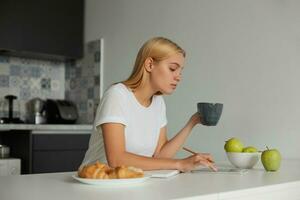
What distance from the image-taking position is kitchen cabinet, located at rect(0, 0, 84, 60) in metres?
3.33

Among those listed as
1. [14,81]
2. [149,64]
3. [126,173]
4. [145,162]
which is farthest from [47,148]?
[126,173]

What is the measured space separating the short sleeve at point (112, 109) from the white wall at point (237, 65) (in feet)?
3.06

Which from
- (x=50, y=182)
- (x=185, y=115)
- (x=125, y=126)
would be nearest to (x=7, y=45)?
(x=185, y=115)

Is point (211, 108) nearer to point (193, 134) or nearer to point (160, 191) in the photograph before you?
point (160, 191)

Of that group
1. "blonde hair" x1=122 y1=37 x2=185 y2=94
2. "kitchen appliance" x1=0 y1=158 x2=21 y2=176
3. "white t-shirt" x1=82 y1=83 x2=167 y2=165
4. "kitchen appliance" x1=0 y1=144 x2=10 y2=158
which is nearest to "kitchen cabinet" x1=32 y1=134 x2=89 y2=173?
"kitchen appliance" x1=0 y1=158 x2=21 y2=176

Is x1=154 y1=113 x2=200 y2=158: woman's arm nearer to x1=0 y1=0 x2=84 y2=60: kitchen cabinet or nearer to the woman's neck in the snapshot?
the woman's neck

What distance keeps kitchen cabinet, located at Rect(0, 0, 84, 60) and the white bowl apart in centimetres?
223

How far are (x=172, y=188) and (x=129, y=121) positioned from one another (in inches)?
25.5

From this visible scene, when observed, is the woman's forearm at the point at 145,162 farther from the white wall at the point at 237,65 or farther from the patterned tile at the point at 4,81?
the patterned tile at the point at 4,81

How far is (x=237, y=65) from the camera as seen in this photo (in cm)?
248

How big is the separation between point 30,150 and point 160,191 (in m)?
2.15

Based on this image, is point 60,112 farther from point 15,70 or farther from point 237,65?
point 237,65

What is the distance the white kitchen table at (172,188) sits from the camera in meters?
1.07

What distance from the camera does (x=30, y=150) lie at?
10.1 ft
